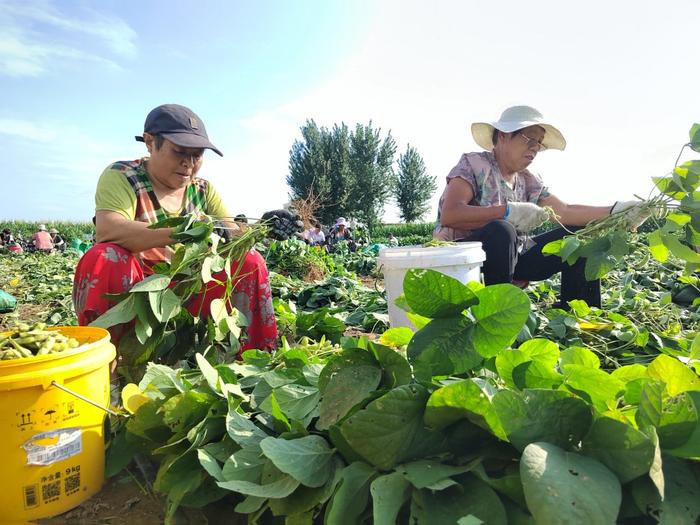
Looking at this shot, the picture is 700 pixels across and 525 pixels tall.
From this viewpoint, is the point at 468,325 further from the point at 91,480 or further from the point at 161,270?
the point at 161,270

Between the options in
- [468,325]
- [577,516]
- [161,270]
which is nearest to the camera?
[577,516]

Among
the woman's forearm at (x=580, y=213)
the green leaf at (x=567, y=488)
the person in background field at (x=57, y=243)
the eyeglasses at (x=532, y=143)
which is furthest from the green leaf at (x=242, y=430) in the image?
the person in background field at (x=57, y=243)

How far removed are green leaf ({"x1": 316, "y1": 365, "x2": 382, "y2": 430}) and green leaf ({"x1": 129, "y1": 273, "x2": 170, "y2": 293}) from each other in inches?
34.4

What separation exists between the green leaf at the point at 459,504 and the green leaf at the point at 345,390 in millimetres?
200

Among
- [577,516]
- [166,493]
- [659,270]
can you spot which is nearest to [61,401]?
[166,493]

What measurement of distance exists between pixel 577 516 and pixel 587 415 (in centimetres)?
19

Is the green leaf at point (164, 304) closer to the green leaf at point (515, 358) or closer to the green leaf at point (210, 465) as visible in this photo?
the green leaf at point (210, 465)

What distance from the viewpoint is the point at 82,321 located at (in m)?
1.88

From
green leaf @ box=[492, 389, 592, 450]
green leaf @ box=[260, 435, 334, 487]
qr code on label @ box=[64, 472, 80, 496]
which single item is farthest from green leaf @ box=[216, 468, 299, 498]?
qr code on label @ box=[64, 472, 80, 496]

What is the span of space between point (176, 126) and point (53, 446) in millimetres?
1419

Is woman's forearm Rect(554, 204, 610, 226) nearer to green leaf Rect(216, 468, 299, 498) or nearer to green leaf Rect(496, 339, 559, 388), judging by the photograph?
green leaf Rect(496, 339, 559, 388)

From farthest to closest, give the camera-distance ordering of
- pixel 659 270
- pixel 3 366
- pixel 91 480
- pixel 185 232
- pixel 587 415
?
pixel 659 270 → pixel 185 232 → pixel 91 480 → pixel 3 366 → pixel 587 415

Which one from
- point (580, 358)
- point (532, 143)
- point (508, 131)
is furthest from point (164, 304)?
point (532, 143)

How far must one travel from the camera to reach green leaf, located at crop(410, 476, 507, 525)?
2.33 ft
